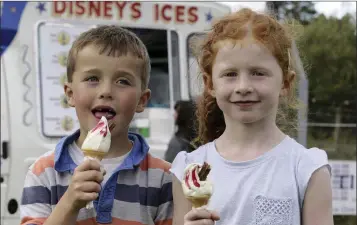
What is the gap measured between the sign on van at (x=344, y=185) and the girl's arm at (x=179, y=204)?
5.66m

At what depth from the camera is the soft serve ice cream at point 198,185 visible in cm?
179

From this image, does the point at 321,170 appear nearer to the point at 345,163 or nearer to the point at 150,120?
the point at 150,120

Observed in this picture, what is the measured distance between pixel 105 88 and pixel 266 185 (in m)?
0.56

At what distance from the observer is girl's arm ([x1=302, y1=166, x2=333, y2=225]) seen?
6.11 ft

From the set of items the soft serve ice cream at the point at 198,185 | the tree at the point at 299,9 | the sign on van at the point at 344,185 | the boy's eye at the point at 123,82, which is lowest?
the sign on van at the point at 344,185

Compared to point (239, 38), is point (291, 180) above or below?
below

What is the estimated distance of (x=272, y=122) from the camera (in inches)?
79.0

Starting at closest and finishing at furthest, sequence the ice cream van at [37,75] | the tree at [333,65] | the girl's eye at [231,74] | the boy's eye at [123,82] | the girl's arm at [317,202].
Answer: the girl's arm at [317,202]
the girl's eye at [231,74]
the boy's eye at [123,82]
the ice cream van at [37,75]
the tree at [333,65]

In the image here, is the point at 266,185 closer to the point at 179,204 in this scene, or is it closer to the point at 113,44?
the point at 179,204

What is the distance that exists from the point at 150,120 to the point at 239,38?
436cm

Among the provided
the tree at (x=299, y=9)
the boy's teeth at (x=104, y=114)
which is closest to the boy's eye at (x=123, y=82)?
the boy's teeth at (x=104, y=114)

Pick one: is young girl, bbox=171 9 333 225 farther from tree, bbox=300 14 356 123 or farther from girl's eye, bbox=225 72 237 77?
tree, bbox=300 14 356 123

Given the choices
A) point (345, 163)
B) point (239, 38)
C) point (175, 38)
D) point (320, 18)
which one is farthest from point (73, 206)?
point (320, 18)

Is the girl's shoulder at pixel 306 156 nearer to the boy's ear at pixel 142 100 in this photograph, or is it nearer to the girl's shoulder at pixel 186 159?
the girl's shoulder at pixel 186 159
